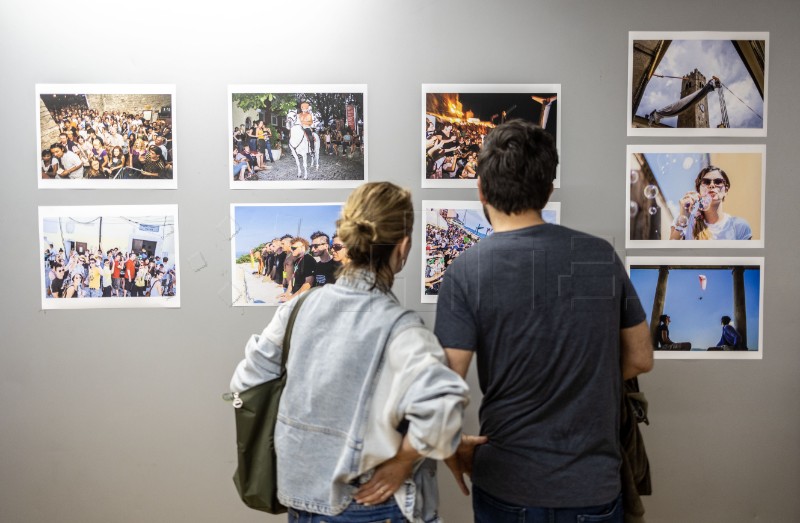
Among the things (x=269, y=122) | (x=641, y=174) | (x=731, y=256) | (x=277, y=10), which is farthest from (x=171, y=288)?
(x=731, y=256)

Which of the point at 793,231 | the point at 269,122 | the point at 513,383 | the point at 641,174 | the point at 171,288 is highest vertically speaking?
the point at 269,122

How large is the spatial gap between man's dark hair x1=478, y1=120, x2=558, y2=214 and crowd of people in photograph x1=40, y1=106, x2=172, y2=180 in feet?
4.17

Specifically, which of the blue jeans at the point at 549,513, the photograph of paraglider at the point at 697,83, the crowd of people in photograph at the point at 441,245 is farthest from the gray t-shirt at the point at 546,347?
the photograph of paraglider at the point at 697,83

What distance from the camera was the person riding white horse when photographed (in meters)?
2.03

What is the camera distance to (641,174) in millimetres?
2037

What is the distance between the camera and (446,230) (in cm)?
205

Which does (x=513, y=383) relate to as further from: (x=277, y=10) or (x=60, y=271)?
(x=60, y=271)

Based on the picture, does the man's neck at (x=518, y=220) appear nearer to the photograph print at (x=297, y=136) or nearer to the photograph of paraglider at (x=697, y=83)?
the photograph print at (x=297, y=136)

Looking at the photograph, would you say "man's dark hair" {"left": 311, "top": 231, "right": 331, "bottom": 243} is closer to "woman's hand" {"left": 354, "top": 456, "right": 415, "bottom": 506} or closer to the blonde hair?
the blonde hair

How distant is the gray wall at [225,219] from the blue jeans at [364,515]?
81cm

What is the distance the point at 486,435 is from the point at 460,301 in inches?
13.4

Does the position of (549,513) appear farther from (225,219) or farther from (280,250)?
(225,219)

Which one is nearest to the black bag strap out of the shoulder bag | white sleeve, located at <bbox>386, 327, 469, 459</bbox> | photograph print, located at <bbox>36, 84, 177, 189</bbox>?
the shoulder bag

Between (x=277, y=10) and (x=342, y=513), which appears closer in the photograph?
(x=342, y=513)
